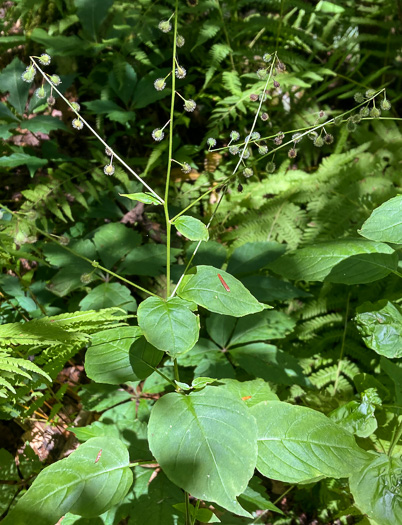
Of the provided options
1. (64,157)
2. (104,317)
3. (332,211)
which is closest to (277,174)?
(332,211)

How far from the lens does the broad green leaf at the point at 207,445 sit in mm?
1001

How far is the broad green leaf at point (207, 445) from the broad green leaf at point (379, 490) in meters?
0.42

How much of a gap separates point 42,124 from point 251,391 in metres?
2.02

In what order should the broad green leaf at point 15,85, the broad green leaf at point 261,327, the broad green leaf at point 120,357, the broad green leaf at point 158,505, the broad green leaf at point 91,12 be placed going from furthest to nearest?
the broad green leaf at point 91,12
the broad green leaf at point 15,85
the broad green leaf at point 261,327
the broad green leaf at point 158,505
the broad green leaf at point 120,357

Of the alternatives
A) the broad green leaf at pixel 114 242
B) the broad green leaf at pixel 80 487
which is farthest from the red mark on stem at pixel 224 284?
the broad green leaf at pixel 114 242

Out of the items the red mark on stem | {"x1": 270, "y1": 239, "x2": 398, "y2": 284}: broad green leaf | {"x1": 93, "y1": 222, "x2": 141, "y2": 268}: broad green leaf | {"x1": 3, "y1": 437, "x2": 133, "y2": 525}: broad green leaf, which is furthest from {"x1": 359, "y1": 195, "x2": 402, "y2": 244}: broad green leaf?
{"x1": 93, "y1": 222, "x2": 141, "y2": 268}: broad green leaf

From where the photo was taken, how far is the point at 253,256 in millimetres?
2199

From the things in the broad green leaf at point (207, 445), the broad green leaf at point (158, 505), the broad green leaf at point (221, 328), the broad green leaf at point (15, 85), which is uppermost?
the broad green leaf at point (15, 85)

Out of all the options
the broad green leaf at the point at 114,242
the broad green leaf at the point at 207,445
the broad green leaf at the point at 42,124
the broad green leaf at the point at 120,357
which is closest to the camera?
the broad green leaf at the point at 207,445

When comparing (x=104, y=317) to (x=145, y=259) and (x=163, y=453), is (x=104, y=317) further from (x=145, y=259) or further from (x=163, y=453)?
(x=145, y=259)

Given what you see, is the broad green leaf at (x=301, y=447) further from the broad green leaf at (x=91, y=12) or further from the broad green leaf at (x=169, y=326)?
the broad green leaf at (x=91, y=12)

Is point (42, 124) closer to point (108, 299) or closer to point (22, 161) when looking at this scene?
point (22, 161)

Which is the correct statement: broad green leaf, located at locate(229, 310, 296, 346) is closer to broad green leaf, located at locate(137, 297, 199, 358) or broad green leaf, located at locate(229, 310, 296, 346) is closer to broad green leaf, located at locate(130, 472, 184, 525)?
broad green leaf, located at locate(130, 472, 184, 525)

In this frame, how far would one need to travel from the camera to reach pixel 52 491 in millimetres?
1119
